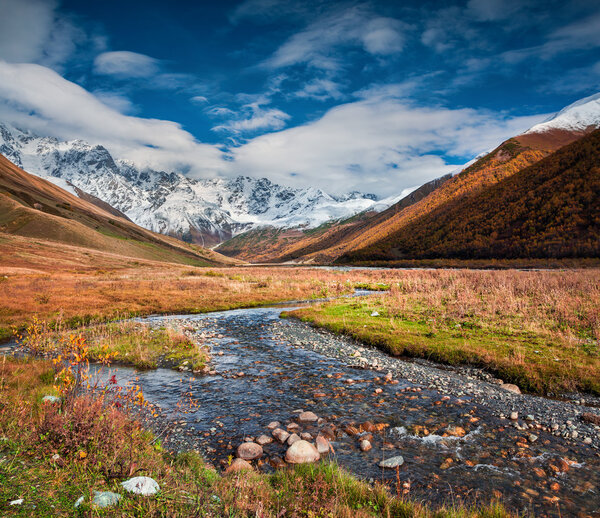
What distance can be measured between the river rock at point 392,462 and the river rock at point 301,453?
1613mm

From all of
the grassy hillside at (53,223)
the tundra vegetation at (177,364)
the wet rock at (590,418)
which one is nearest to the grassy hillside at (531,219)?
the tundra vegetation at (177,364)

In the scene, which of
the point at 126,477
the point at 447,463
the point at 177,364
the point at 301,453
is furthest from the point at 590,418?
the point at 177,364

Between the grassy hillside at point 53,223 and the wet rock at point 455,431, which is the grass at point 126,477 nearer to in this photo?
the wet rock at point 455,431

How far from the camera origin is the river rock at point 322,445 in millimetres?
8344

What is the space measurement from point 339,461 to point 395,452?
1.62 meters

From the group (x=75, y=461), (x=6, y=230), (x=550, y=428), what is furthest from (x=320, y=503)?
(x=6, y=230)

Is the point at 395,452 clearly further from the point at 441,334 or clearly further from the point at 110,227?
the point at 110,227

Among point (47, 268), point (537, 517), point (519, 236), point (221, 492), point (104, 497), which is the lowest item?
point (47, 268)

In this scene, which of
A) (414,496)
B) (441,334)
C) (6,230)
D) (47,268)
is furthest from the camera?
(6,230)

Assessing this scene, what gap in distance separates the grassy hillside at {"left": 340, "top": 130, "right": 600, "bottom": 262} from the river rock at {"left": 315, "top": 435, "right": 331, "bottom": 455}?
296 feet

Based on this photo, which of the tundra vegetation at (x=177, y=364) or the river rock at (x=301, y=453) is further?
the river rock at (x=301, y=453)

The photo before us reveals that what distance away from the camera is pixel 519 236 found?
316 feet

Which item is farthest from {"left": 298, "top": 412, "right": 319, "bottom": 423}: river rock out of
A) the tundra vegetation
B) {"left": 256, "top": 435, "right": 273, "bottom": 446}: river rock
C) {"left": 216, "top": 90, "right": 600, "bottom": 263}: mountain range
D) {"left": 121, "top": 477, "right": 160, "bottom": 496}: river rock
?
{"left": 216, "top": 90, "right": 600, "bottom": 263}: mountain range

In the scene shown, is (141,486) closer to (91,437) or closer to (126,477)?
(126,477)
